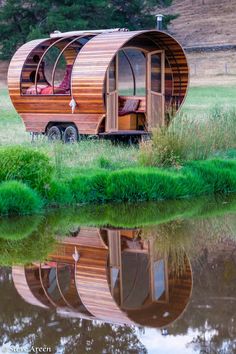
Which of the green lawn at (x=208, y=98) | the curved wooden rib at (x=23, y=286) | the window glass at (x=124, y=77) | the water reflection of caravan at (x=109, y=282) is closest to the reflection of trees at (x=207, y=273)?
the water reflection of caravan at (x=109, y=282)

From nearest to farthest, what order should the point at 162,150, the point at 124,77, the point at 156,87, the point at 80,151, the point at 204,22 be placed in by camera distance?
the point at 162,150, the point at 80,151, the point at 156,87, the point at 124,77, the point at 204,22

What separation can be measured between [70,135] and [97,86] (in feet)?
6.28

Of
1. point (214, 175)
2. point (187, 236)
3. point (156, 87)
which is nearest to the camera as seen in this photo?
point (187, 236)

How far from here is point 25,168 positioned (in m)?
13.3

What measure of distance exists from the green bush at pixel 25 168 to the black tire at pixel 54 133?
21.1ft

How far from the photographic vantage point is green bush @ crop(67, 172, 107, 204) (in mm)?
13820

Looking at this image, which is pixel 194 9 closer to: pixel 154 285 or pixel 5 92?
pixel 5 92

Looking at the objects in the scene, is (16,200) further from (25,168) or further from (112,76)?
(112,76)

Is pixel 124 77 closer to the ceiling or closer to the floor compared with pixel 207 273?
closer to the floor

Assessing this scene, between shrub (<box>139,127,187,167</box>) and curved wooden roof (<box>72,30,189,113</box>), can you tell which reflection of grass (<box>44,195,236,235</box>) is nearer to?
shrub (<box>139,127,187,167</box>)

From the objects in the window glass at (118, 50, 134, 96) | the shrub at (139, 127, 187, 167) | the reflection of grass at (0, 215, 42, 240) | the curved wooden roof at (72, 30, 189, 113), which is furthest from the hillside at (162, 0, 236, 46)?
the reflection of grass at (0, 215, 42, 240)

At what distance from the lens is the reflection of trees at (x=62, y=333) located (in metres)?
6.81

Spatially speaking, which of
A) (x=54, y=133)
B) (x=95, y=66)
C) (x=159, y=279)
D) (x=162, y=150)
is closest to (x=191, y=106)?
(x=54, y=133)

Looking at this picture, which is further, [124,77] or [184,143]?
[124,77]
